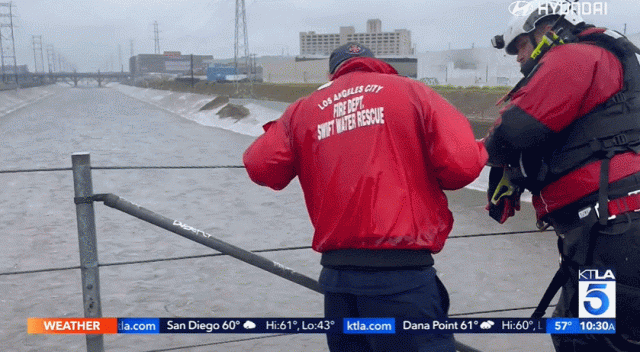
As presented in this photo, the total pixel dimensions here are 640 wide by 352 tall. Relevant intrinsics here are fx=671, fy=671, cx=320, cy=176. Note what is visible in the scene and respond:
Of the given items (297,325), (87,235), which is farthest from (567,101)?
(87,235)

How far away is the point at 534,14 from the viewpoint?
3.50m

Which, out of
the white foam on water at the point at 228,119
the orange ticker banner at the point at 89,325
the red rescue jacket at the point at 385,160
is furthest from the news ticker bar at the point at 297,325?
the white foam on water at the point at 228,119

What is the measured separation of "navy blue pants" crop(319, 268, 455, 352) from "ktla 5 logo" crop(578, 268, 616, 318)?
33.7 inches

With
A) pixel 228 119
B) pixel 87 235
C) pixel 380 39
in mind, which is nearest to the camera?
pixel 87 235

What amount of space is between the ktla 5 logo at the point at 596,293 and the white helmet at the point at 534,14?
127 centimetres

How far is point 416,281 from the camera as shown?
277cm

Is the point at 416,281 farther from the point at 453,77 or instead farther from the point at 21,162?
the point at 453,77

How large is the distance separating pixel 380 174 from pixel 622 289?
54.6 inches

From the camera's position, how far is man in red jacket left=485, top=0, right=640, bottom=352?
312 cm

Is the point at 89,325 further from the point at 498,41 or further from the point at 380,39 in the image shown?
the point at 380,39

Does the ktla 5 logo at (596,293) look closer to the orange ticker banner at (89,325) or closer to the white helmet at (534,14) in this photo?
the white helmet at (534,14)

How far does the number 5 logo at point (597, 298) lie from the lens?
3.23 metres

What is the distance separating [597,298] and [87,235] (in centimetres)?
255

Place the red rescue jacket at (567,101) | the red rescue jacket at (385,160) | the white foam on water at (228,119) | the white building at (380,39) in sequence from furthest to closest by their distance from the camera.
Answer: the white building at (380,39)
the white foam on water at (228,119)
the red rescue jacket at (567,101)
the red rescue jacket at (385,160)
